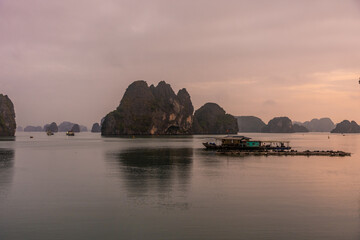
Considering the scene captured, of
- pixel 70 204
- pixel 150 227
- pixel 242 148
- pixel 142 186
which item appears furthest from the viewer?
pixel 242 148

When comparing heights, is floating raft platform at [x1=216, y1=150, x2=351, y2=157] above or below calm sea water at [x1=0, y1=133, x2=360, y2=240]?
above

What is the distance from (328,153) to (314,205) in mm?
71127

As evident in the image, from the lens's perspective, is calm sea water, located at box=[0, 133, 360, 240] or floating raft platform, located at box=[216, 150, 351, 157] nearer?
calm sea water, located at box=[0, 133, 360, 240]

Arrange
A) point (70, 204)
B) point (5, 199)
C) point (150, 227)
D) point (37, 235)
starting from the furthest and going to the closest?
point (5, 199)
point (70, 204)
point (150, 227)
point (37, 235)

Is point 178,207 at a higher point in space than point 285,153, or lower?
lower

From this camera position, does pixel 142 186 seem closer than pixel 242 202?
No

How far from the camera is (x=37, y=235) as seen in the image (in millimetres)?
24406

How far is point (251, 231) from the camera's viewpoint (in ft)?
83.5

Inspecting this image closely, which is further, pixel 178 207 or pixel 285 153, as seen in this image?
pixel 285 153

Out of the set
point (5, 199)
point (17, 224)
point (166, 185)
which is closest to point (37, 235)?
point (17, 224)

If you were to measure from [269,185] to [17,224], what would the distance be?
1281 inches

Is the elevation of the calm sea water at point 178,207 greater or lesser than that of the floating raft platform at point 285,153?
lesser

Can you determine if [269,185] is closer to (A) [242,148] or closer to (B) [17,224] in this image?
(B) [17,224]

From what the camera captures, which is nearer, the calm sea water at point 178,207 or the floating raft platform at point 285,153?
the calm sea water at point 178,207
